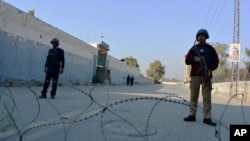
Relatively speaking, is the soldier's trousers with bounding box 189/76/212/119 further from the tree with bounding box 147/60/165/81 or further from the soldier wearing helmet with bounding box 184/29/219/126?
the tree with bounding box 147/60/165/81

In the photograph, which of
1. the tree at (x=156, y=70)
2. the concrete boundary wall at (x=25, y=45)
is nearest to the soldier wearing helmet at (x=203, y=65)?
the concrete boundary wall at (x=25, y=45)

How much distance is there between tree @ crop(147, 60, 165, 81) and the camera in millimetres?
157300

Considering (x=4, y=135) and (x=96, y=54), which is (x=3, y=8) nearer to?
(x=4, y=135)

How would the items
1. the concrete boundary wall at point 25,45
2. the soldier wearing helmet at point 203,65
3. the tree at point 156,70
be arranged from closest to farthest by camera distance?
1. the soldier wearing helmet at point 203,65
2. the concrete boundary wall at point 25,45
3. the tree at point 156,70

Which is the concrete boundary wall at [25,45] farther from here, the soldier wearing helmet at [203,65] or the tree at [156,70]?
the tree at [156,70]

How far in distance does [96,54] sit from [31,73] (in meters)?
22.6

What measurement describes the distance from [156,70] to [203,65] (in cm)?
15079

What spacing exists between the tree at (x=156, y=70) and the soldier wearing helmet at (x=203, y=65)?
14864 centimetres

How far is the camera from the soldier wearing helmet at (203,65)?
25.1ft

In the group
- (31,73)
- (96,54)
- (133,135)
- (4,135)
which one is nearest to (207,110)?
(133,135)

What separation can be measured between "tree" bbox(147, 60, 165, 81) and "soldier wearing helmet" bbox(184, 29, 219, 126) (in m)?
149

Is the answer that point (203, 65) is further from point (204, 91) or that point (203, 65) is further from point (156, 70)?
point (156, 70)

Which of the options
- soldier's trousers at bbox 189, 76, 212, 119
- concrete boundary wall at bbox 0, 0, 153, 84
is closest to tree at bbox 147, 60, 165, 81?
concrete boundary wall at bbox 0, 0, 153, 84

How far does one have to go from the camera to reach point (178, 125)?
739 cm
